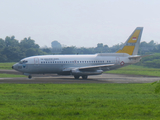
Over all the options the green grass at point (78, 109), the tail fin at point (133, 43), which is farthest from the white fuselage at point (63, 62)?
the green grass at point (78, 109)

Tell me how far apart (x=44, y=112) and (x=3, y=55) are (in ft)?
403

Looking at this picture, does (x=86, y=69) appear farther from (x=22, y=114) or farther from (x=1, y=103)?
(x=22, y=114)

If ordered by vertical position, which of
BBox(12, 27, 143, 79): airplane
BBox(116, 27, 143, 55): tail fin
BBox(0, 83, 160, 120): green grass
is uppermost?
BBox(116, 27, 143, 55): tail fin

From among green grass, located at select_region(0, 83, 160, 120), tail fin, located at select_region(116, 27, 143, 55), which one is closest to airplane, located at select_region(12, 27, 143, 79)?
tail fin, located at select_region(116, 27, 143, 55)

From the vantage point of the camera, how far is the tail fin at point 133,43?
53.7 metres

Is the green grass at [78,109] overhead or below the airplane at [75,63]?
below

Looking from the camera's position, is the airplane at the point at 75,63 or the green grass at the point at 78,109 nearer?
the green grass at the point at 78,109

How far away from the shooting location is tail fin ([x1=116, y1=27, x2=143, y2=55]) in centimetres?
5372

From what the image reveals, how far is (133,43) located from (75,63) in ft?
43.0

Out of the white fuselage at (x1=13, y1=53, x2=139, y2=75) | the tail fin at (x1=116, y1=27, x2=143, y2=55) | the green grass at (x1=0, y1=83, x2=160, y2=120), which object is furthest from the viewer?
the tail fin at (x1=116, y1=27, x2=143, y2=55)

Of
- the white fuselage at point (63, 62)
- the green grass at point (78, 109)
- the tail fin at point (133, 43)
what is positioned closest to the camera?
the green grass at point (78, 109)

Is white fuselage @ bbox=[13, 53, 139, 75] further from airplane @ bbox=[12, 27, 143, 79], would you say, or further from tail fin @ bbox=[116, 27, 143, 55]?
tail fin @ bbox=[116, 27, 143, 55]

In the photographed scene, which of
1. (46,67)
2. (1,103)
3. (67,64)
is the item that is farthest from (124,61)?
(1,103)

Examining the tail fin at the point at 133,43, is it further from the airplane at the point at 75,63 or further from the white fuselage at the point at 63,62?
the white fuselage at the point at 63,62
